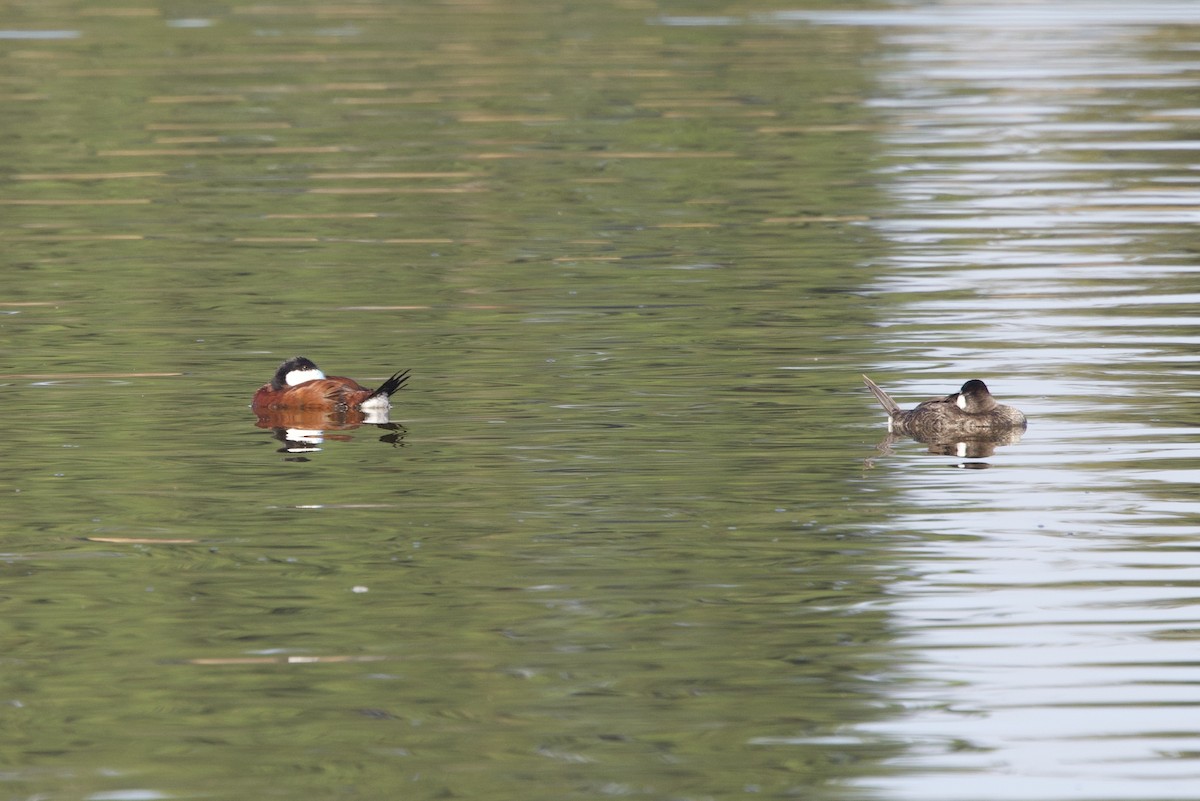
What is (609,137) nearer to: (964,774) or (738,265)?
(738,265)

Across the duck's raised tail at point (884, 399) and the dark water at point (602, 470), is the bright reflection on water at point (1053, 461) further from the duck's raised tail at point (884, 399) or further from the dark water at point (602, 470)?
the duck's raised tail at point (884, 399)

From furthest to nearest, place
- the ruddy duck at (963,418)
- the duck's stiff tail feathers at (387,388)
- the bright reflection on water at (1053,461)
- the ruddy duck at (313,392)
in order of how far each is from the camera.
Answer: the ruddy duck at (313,392)
the duck's stiff tail feathers at (387,388)
the ruddy duck at (963,418)
the bright reflection on water at (1053,461)

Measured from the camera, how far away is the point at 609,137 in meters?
35.2

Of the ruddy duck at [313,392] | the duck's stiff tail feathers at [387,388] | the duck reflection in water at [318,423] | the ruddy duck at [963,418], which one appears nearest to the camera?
the ruddy duck at [963,418]

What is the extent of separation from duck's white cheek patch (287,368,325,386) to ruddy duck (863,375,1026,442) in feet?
12.9

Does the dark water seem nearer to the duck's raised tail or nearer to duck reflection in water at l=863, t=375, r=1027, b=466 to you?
duck reflection in water at l=863, t=375, r=1027, b=466

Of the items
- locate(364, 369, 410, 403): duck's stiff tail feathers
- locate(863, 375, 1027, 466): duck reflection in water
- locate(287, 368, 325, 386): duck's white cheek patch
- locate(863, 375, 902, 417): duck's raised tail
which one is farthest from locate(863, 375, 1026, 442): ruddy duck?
locate(287, 368, 325, 386): duck's white cheek patch


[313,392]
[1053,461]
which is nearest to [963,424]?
[1053,461]

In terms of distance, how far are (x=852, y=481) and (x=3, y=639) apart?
5.19 m

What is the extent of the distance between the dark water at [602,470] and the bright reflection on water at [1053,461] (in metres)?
0.05

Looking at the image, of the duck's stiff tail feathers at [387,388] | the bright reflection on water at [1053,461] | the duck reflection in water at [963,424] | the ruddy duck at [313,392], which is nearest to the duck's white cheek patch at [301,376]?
the ruddy duck at [313,392]

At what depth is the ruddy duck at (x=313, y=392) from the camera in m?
16.6

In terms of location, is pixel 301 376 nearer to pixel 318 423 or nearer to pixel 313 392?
pixel 313 392

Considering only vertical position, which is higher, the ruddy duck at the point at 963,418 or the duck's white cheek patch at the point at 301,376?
the duck's white cheek patch at the point at 301,376
